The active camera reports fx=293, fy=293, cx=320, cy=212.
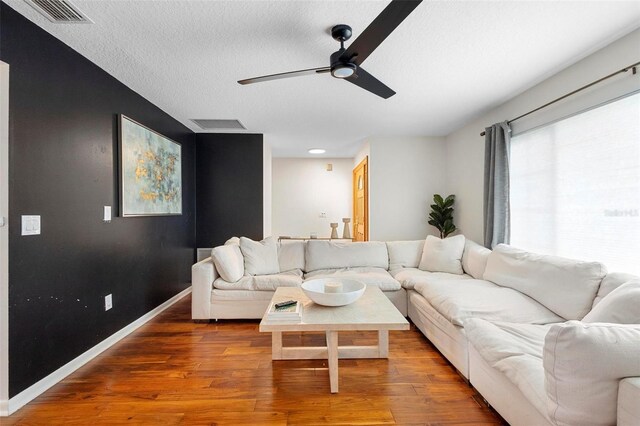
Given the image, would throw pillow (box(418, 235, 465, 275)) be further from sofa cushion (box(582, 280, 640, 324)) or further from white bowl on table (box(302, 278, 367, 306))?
sofa cushion (box(582, 280, 640, 324))

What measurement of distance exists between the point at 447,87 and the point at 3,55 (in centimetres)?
330

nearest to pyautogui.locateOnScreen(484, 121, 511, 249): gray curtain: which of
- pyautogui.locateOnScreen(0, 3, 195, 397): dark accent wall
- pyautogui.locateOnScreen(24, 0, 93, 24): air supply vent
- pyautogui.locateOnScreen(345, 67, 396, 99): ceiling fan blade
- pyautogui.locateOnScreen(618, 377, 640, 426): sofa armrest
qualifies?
pyautogui.locateOnScreen(345, 67, 396, 99): ceiling fan blade

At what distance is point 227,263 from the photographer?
309cm

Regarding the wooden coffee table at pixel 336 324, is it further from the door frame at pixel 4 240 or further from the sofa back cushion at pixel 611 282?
the door frame at pixel 4 240

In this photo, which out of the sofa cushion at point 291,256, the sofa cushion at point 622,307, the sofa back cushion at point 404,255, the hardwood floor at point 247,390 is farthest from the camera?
the sofa back cushion at point 404,255

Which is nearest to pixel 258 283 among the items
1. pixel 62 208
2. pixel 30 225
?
pixel 62 208

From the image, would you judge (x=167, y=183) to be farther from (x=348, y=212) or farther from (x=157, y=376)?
(x=348, y=212)

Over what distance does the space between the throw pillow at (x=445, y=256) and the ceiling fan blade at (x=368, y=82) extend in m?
2.04

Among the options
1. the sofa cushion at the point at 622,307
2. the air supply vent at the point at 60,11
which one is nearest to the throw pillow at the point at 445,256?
the sofa cushion at the point at 622,307

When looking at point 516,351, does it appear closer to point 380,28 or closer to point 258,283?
point 380,28

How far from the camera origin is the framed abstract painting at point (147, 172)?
2773mm

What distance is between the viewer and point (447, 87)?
2857mm

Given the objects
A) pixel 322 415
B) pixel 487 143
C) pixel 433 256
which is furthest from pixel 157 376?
pixel 487 143

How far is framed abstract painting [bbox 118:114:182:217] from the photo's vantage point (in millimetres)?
2773
